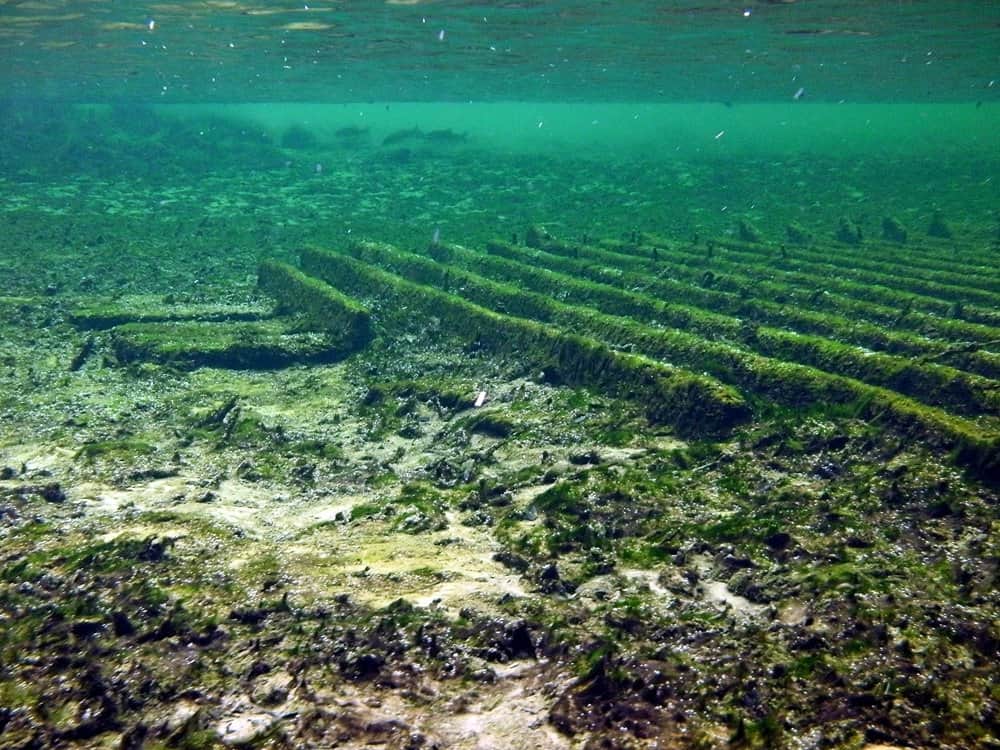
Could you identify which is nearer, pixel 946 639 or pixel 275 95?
pixel 946 639

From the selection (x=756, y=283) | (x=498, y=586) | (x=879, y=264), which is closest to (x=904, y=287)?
(x=879, y=264)

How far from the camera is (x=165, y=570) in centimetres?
827

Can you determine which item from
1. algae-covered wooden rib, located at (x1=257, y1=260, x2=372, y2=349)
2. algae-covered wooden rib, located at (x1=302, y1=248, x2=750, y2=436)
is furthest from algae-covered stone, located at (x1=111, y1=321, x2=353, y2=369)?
algae-covered wooden rib, located at (x1=302, y1=248, x2=750, y2=436)

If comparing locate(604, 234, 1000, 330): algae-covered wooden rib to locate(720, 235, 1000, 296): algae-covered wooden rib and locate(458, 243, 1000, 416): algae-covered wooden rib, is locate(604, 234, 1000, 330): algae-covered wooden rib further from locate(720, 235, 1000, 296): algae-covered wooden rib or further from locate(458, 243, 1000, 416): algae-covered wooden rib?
locate(458, 243, 1000, 416): algae-covered wooden rib

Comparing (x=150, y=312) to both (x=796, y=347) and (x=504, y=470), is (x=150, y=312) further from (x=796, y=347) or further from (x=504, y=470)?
(x=796, y=347)

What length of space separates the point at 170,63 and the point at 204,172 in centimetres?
1068

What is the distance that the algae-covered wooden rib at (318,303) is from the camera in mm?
17938

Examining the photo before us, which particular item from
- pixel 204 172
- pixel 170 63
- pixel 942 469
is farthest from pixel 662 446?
pixel 170 63

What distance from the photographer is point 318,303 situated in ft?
63.4

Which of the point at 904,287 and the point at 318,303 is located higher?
the point at 904,287

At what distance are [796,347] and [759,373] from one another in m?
1.70

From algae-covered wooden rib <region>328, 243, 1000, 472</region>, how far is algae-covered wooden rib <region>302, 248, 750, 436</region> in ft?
3.05

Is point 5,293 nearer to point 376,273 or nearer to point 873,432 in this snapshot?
point 376,273

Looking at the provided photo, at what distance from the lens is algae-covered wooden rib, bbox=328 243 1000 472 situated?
977 centimetres
